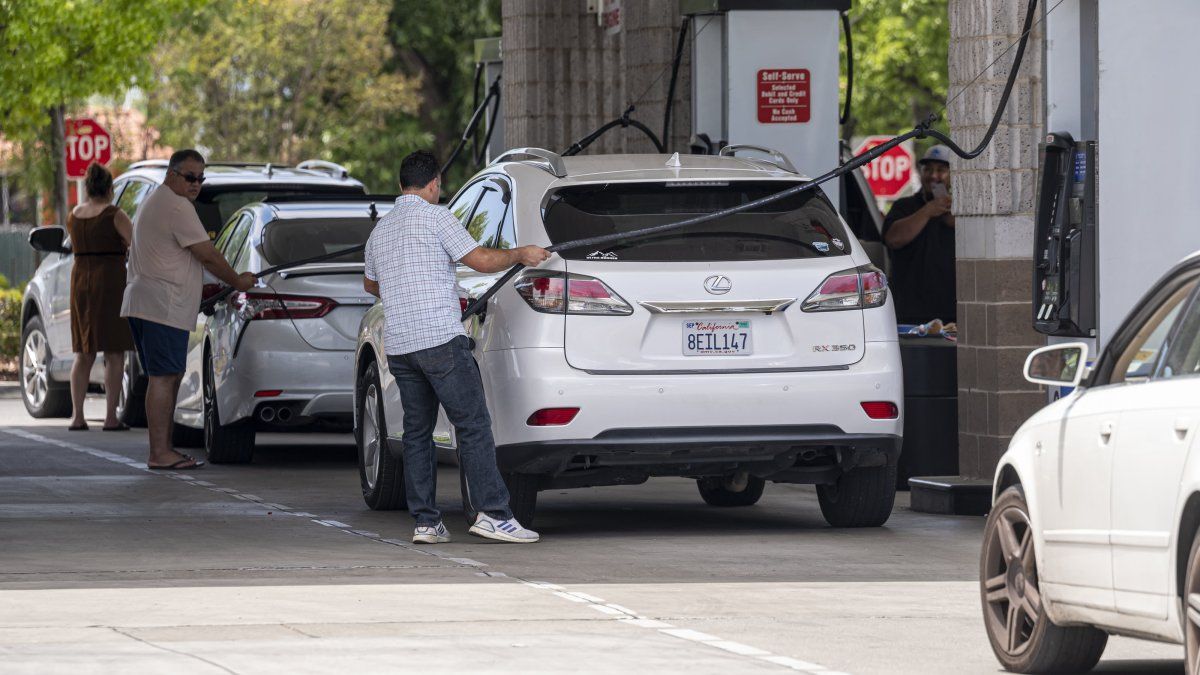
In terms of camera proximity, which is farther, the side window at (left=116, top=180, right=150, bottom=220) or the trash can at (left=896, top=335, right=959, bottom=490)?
the side window at (left=116, top=180, right=150, bottom=220)

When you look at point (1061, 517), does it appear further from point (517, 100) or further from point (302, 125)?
point (302, 125)

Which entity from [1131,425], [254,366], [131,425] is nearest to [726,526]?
[254,366]

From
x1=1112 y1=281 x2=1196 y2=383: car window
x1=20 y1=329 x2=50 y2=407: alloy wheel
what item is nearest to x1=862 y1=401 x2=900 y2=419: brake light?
x1=1112 y1=281 x2=1196 y2=383: car window

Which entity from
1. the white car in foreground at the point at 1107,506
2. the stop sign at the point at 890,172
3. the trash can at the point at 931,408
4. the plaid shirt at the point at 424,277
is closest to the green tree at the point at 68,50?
the stop sign at the point at 890,172

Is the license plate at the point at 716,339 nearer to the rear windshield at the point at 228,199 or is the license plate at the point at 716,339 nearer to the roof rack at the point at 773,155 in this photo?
the roof rack at the point at 773,155

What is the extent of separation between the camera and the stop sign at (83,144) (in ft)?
101

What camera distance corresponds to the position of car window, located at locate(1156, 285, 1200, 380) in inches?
265

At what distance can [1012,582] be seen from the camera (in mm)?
7738

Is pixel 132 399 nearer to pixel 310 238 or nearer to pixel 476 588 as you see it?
pixel 310 238

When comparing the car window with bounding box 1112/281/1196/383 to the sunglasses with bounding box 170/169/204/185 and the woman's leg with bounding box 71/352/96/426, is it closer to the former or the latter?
the sunglasses with bounding box 170/169/204/185

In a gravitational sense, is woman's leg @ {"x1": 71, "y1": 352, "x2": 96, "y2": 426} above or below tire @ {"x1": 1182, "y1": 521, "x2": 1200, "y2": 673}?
below

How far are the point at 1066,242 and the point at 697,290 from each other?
236 cm

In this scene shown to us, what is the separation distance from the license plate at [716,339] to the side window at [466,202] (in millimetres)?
1886

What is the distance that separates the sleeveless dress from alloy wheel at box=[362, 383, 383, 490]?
5.94 meters
